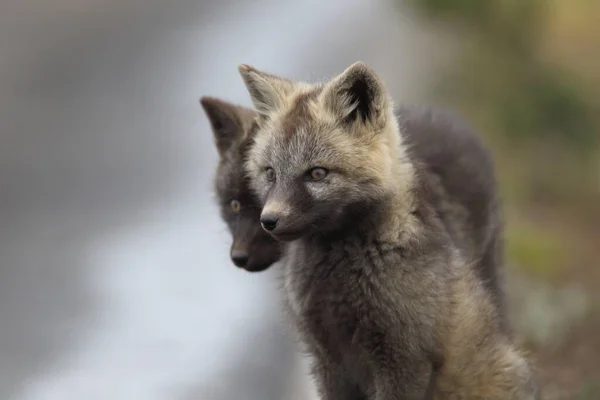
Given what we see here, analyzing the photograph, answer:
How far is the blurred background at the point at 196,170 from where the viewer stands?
7586mm

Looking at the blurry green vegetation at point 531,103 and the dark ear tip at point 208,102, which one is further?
the blurry green vegetation at point 531,103

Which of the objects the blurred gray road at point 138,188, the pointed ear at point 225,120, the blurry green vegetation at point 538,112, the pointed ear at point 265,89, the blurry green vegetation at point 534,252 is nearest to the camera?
the pointed ear at point 265,89

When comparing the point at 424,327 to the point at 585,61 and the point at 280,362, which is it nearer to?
the point at 280,362

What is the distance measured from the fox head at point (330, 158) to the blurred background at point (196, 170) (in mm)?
1306

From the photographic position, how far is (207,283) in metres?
8.35

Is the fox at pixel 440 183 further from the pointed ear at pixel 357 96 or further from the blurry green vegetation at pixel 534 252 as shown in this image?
the blurry green vegetation at pixel 534 252

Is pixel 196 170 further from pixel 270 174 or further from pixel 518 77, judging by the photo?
pixel 270 174

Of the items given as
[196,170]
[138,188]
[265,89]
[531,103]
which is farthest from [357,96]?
[531,103]

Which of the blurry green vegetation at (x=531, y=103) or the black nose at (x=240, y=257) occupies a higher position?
the blurry green vegetation at (x=531, y=103)

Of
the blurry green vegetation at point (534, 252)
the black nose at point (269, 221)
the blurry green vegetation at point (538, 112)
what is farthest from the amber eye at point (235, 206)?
the blurry green vegetation at point (534, 252)

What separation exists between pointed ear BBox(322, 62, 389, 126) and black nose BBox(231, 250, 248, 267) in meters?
0.88

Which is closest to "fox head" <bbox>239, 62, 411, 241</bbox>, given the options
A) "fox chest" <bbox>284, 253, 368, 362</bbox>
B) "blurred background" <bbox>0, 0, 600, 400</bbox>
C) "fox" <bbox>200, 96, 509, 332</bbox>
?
"fox chest" <bbox>284, 253, 368, 362</bbox>

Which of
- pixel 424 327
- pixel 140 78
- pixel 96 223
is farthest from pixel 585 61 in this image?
pixel 424 327

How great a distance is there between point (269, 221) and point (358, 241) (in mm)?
577
